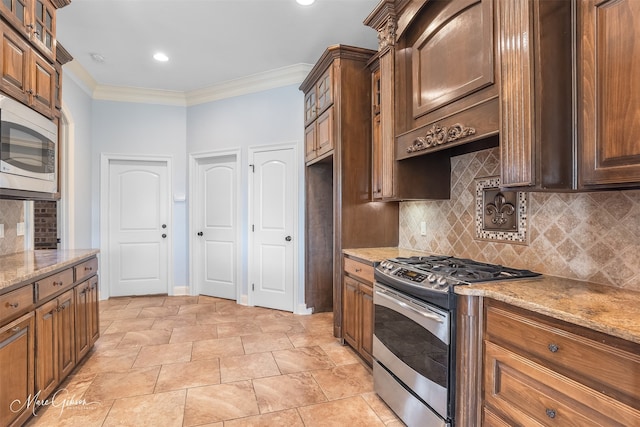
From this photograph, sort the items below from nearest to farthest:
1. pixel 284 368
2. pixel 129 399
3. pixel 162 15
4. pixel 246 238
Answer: pixel 129 399, pixel 284 368, pixel 162 15, pixel 246 238

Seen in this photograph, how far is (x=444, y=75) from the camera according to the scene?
6.81ft

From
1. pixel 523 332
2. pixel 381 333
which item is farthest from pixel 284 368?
pixel 523 332

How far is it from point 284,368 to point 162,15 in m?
3.25

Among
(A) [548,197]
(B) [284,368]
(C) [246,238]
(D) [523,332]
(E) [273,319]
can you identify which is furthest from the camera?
(C) [246,238]

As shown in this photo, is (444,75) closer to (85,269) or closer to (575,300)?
(575,300)

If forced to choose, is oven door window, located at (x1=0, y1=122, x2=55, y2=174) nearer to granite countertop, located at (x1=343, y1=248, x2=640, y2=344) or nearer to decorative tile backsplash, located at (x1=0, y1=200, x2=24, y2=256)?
decorative tile backsplash, located at (x1=0, y1=200, x2=24, y2=256)

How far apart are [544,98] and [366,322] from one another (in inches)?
76.4

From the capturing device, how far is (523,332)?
53.8 inches

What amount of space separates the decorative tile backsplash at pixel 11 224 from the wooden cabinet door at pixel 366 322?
2.82 metres

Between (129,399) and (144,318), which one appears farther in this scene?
(144,318)

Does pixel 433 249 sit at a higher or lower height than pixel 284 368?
higher

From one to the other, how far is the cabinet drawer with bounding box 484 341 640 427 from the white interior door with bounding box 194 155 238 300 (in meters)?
3.74

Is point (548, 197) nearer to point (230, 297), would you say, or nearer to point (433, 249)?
point (433, 249)

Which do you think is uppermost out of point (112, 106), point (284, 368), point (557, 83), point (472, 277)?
point (112, 106)
